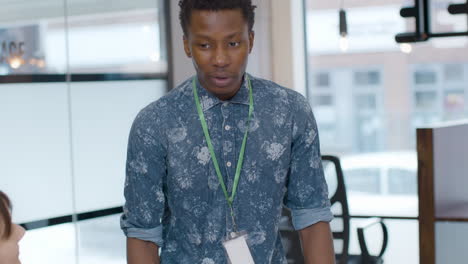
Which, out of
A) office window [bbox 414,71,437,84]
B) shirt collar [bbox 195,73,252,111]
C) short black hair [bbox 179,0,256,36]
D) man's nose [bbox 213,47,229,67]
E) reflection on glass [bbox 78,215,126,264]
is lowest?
reflection on glass [bbox 78,215,126,264]

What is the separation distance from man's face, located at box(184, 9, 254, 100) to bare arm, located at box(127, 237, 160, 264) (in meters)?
0.33

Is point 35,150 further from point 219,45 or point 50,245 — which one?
point 219,45

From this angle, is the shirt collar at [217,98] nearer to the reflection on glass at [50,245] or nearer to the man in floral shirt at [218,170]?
the man in floral shirt at [218,170]

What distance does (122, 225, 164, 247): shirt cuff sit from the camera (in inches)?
57.7

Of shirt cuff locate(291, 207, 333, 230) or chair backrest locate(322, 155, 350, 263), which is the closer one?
shirt cuff locate(291, 207, 333, 230)

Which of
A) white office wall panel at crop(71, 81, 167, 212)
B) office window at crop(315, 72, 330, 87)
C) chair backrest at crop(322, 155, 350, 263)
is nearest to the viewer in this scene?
chair backrest at crop(322, 155, 350, 263)

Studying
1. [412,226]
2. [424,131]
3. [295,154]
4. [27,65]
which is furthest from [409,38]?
[295,154]

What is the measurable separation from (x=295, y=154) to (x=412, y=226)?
10.9ft

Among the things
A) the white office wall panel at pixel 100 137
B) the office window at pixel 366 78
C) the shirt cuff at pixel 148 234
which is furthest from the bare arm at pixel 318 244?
the office window at pixel 366 78

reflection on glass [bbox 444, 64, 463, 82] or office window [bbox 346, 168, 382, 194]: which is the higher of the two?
reflection on glass [bbox 444, 64, 463, 82]

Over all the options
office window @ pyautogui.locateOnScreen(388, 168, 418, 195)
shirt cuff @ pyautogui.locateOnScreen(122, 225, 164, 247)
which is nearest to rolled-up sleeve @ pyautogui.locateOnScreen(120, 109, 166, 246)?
shirt cuff @ pyautogui.locateOnScreen(122, 225, 164, 247)

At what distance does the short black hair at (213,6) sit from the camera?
1.37 meters

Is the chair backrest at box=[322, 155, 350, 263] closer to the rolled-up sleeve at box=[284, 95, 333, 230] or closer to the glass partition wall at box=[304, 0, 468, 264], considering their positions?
the glass partition wall at box=[304, 0, 468, 264]

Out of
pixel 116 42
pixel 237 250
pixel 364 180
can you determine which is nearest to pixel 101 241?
pixel 116 42
